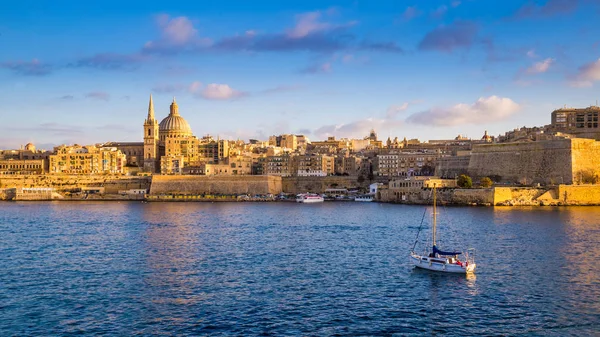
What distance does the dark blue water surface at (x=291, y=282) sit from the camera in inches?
517

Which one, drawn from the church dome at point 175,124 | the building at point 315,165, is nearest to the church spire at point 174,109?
the church dome at point 175,124

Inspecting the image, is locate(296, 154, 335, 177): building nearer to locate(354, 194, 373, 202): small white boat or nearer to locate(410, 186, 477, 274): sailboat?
locate(354, 194, 373, 202): small white boat

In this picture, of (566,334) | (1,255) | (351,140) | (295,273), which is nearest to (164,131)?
(351,140)

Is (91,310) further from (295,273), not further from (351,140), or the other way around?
(351,140)

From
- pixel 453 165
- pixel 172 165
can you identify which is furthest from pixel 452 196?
pixel 172 165

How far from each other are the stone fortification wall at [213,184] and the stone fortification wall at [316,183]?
3.57 ft

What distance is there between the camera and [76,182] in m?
63.1

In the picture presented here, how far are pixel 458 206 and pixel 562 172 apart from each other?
9.54 meters

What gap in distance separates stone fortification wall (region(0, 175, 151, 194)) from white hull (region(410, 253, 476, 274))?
47456 millimetres

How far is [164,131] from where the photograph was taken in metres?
82.4

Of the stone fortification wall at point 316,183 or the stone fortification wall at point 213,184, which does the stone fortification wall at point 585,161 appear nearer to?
the stone fortification wall at point 316,183

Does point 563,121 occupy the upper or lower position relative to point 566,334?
upper

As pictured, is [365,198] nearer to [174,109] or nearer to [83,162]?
[83,162]

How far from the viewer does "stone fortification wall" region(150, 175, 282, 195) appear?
197ft
